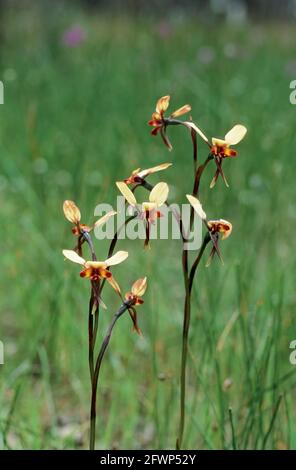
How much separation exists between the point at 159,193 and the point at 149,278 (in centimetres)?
90

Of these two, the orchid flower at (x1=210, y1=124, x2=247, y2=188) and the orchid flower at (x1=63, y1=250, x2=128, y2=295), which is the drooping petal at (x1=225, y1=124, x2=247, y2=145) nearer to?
the orchid flower at (x1=210, y1=124, x2=247, y2=188)

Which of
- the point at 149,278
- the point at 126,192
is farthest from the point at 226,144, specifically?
the point at 149,278

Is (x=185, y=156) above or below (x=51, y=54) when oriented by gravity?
below

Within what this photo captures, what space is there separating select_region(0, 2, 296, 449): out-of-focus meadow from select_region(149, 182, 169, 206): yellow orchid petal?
1.21 feet

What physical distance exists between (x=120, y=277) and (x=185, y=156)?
38.7 inches

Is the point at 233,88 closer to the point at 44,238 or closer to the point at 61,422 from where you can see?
the point at 44,238

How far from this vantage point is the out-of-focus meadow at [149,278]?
125cm

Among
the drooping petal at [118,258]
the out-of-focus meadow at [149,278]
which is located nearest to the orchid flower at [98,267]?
the drooping petal at [118,258]

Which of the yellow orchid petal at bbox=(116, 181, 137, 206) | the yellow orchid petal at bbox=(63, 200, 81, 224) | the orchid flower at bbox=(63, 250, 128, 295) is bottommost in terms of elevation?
the orchid flower at bbox=(63, 250, 128, 295)

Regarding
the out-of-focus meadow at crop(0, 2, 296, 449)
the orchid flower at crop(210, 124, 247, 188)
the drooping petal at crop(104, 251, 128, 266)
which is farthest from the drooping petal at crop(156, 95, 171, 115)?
the out-of-focus meadow at crop(0, 2, 296, 449)

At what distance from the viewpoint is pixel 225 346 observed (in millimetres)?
1517

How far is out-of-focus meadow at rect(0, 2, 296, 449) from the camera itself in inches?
49.4

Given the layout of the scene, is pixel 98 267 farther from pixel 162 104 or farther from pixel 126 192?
pixel 162 104
